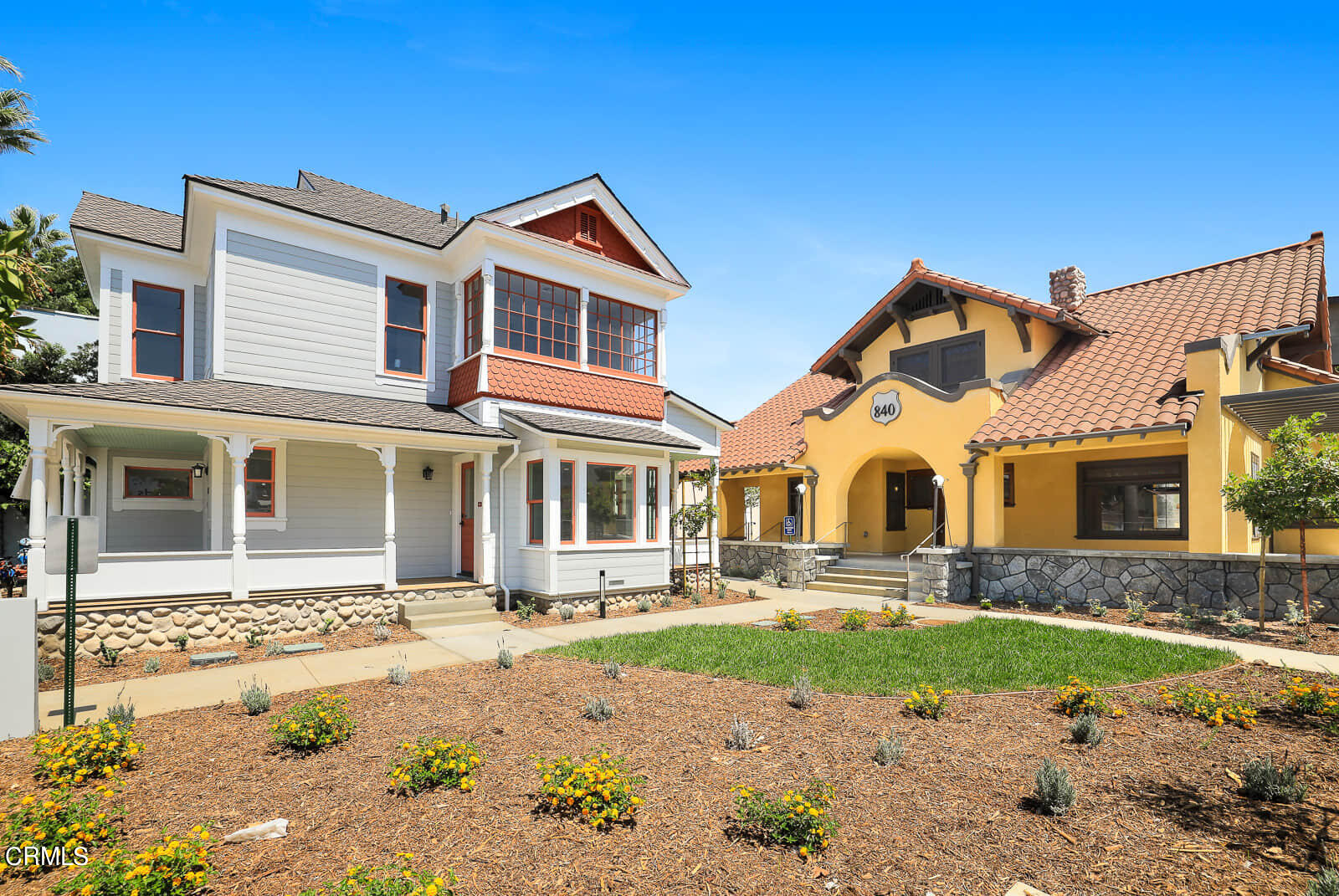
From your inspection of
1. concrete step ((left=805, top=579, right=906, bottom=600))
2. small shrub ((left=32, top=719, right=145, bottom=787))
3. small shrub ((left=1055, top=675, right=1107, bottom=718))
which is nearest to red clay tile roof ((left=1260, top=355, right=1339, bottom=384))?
concrete step ((left=805, top=579, right=906, bottom=600))

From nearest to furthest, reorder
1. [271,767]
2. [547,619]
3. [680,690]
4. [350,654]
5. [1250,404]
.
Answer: [271,767] → [680,690] → [350,654] → [1250,404] → [547,619]

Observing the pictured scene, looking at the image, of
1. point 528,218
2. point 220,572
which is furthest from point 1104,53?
point 220,572

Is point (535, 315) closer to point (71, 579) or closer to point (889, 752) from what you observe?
point (71, 579)

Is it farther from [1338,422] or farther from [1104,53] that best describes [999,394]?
[1104,53]

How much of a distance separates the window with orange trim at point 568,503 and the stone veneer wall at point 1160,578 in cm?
867

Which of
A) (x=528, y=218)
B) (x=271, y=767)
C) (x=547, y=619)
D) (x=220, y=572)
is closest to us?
(x=271, y=767)

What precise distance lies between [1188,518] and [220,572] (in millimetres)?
16691

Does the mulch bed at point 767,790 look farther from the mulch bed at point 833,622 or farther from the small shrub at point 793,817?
the mulch bed at point 833,622

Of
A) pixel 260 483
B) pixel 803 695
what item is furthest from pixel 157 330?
pixel 803 695

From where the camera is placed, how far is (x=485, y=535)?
12961 millimetres

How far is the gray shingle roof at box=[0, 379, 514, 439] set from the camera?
9.63 metres

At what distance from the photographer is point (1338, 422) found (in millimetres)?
12297

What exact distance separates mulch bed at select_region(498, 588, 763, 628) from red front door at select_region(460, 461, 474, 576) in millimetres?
1839

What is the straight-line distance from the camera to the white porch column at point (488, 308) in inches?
517
